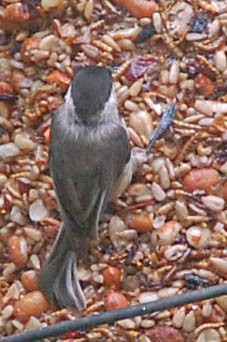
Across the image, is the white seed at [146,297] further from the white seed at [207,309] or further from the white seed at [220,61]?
the white seed at [220,61]

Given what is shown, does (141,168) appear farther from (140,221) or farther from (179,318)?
(179,318)

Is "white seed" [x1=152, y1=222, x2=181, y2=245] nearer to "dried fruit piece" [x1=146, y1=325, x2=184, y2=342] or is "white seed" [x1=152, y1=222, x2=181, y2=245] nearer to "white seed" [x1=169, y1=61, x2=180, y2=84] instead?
"dried fruit piece" [x1=146, y1=325, x2=184, y2=342]

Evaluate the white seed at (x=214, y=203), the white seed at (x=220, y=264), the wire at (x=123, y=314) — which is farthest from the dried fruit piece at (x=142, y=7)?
the wire at (x=123, y=314)

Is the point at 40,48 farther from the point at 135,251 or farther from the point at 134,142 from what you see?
the point at 135,251

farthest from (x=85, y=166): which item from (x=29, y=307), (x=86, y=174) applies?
(x=29, y=307)

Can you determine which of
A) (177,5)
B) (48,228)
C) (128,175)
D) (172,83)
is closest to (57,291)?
(48,228)
